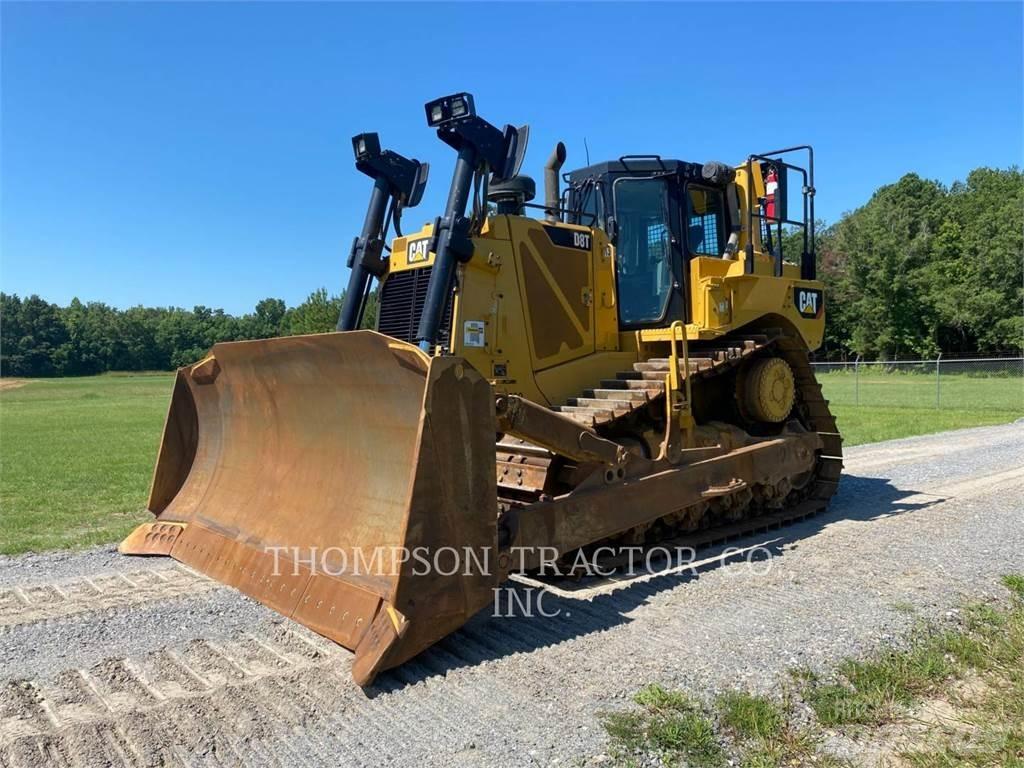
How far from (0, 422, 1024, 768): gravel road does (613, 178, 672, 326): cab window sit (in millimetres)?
2209

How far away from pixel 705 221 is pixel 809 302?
1.59 metres

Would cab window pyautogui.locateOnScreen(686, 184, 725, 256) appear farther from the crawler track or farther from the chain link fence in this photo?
the chain link fence

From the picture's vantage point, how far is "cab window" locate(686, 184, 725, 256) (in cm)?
704

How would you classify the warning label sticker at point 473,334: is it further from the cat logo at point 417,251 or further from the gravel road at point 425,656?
the gravel road at point 425,656

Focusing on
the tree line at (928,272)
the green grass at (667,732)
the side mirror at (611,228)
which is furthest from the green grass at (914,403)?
the tree line at (928,272)

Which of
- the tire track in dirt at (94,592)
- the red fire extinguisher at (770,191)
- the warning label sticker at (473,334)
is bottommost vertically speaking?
the tire track in dirt at (94,592)

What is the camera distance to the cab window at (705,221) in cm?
704

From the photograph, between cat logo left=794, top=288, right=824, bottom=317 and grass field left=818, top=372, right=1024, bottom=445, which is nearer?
cat logo left=794, top=288, right=824, bottom=317

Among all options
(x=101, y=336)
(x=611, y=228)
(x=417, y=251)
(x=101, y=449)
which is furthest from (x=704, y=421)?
(x=101, y=336)

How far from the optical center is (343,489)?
4.78 m

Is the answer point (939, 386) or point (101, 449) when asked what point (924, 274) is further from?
point (101, 449)

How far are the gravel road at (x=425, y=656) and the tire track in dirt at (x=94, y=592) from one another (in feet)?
0.06

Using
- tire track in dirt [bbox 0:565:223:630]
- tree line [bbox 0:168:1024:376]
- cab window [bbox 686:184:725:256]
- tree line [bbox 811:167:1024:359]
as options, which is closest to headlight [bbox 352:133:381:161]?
cab window [bbox 686:184:725:256]

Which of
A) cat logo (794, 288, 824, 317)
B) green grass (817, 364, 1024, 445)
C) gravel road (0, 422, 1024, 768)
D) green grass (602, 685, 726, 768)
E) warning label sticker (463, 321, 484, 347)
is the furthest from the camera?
green grass (817, 364, 1024, 445)
